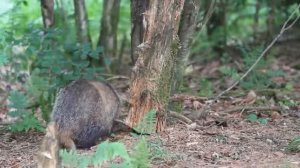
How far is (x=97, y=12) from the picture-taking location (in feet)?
34.3

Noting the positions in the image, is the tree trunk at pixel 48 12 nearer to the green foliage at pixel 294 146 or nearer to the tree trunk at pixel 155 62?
the tree trunk at pixel 155 62

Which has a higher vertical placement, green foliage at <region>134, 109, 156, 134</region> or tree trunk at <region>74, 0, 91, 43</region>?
tree trunk at <region>74, 0, 91, 43</region>

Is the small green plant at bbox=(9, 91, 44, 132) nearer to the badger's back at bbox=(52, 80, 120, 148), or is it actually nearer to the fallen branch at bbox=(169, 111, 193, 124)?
the badger's back at bbox=(52, 80, 120, 148)

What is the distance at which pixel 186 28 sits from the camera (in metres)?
5.54

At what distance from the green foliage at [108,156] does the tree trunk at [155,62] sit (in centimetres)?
106

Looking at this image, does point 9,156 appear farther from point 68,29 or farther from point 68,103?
point 68,29

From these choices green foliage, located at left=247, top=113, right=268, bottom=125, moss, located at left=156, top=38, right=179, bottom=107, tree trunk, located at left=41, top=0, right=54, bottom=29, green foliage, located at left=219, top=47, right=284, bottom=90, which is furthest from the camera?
green foliage, located at left=219, top=47, right=284, bottom=90

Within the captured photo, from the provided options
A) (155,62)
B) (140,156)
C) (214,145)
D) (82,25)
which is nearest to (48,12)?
(82,25)

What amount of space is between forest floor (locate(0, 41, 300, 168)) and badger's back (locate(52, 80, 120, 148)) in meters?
0.18

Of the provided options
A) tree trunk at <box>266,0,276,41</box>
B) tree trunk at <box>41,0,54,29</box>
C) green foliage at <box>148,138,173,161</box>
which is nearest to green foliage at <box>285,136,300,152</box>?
green foliage at <box>148,138,173,161</box>

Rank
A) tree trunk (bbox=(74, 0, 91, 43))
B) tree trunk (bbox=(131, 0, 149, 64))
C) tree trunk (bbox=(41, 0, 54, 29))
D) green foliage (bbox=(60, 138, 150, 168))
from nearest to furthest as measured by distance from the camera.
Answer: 1. green foliage (bbox=(60, 138, 150, 168))
2. tree trunk (bbox=(131, 0, 149, 64))
3. tree trunk (bbox=(41, 0, 54, 29))
4. tree trunk (bbox=(74, 0, 91, 43))

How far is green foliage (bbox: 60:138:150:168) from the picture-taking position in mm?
3568

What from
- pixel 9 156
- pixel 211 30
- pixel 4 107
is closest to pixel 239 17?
pixel 211 30

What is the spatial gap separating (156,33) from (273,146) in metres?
1.38
